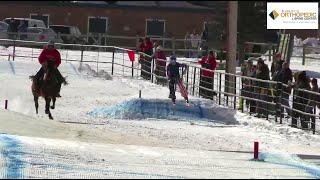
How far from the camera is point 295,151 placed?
1260cm

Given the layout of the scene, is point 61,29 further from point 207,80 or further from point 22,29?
point 207,80

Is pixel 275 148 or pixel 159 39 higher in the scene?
pixel 159 39

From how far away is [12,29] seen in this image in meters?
35.3

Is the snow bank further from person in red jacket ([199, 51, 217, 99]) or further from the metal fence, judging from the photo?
person in red jacket ([199, 51, 217, 99])

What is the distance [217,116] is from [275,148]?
17.4ft

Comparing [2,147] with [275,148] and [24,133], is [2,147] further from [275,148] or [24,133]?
[275,148]

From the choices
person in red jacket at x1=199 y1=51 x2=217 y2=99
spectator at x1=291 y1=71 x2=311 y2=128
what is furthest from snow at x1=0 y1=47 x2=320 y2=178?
person in red jacket at x1=199 y1=51 x2=217 y2=99

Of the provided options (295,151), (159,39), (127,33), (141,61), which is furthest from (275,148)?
(127,33)

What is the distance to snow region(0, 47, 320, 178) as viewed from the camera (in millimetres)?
9320

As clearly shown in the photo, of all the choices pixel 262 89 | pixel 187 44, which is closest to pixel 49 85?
pixel 262 89

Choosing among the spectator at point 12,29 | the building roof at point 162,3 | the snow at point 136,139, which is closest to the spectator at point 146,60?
the snow at point 136,139

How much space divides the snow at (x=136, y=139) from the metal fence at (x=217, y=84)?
0.49 metres

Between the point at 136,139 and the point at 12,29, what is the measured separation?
76.8ft

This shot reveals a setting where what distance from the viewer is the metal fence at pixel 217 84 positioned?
54.9 feet
